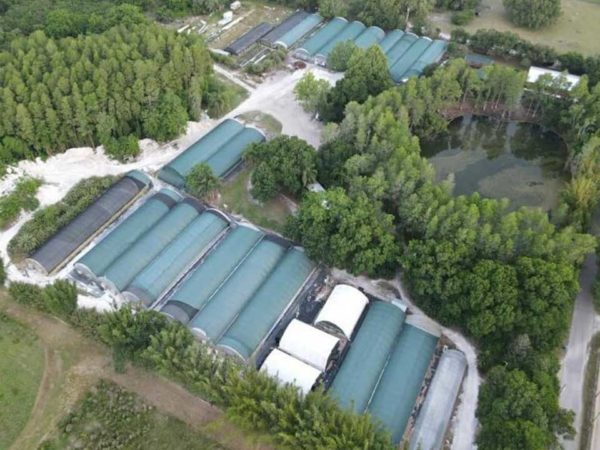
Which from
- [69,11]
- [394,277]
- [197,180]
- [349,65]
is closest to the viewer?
[394,277]

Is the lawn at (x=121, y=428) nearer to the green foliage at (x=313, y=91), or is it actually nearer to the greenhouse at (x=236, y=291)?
the greenhouse at (x=236, y=291)

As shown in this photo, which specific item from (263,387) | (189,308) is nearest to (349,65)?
(189,308)

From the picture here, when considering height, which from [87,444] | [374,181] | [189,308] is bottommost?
[87,444]

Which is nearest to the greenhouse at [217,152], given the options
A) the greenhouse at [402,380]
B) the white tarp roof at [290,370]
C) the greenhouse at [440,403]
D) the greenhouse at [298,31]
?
the greenhouse at [298,31]

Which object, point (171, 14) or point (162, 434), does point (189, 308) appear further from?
point (171, 14)

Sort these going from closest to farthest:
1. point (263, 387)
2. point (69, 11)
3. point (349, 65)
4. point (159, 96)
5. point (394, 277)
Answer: point (263, 387) → point (394, 277) → point (159, 96) → point (349, 65) → point (69, 11)

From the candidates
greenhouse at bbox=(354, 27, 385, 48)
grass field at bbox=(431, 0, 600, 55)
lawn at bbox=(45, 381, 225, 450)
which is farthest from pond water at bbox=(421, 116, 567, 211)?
lawn at bbox=(45, 381, 225, 450)

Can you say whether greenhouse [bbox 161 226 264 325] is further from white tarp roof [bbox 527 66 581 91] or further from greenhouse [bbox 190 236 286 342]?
white tarp roof [bbox 527 66 581 91]
